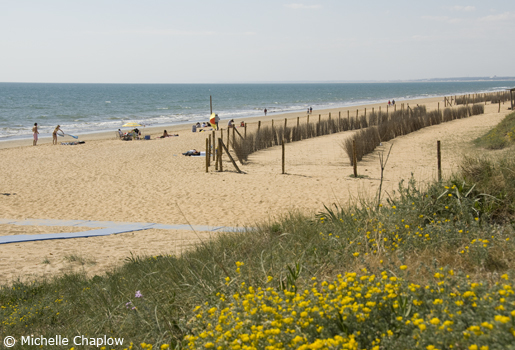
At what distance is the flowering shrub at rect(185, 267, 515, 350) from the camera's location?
2.02m

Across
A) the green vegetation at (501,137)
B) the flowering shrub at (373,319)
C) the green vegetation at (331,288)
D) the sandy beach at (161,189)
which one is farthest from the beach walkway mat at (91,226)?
the green vegetation at (501,137)

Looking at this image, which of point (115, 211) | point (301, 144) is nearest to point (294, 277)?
point (115, 211)

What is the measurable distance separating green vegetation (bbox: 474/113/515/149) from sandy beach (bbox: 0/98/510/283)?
23.7 inches

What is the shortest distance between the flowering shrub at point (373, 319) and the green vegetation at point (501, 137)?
467 inches

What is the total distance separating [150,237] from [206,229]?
0.97m

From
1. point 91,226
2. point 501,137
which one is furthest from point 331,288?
point 501,137

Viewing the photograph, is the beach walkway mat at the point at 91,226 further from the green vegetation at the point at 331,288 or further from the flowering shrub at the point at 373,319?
the flowering shrub at the point at 373,319

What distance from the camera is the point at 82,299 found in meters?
4.30

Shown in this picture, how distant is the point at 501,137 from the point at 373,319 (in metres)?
13.3

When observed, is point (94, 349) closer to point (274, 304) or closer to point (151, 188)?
point (274, 304)

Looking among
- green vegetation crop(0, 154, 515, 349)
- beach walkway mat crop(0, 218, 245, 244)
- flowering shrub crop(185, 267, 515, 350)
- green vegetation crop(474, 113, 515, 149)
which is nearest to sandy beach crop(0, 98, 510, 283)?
beach walkway mat crop(0, 218, 245, 244)

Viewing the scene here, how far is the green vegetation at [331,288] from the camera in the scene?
88.0 inches

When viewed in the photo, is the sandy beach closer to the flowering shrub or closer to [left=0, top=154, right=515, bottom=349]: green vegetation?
[left=0, top=154, right=515, bottom=349]: green vegetation

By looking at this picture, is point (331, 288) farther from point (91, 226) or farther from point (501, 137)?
point (501, 137)
